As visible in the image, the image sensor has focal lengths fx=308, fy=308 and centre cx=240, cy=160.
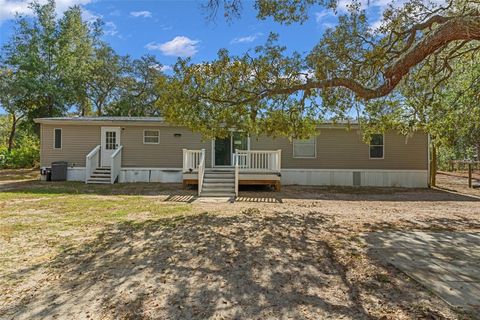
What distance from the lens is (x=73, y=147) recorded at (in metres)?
14.0

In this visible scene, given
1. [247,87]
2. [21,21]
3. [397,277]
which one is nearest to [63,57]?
[21,21]

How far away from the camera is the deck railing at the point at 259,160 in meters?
11.7

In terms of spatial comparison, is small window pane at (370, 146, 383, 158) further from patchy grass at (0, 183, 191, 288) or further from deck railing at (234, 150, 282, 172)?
patchy grass at (0, 183, 191, 288)

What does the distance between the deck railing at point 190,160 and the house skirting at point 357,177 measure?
4.03 metres

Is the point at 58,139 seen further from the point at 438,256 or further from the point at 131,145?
Result: the point at 438,256

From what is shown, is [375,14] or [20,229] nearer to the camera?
[20,229]

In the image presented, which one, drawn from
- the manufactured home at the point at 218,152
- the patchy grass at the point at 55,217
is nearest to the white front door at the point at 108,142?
the manufactured home at the point at 218,152

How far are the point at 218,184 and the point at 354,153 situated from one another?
6652 mm

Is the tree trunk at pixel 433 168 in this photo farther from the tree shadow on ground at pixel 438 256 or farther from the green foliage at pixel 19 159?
the green foliage at pixel 19 159

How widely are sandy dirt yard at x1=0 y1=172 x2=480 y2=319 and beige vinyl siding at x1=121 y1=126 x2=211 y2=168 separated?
5707 millimetres

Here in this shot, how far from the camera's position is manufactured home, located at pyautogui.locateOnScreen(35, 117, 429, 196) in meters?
13.7

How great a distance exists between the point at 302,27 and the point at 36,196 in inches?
359

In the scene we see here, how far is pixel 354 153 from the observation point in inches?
542

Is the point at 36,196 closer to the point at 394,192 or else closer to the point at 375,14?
the point at 375,14
